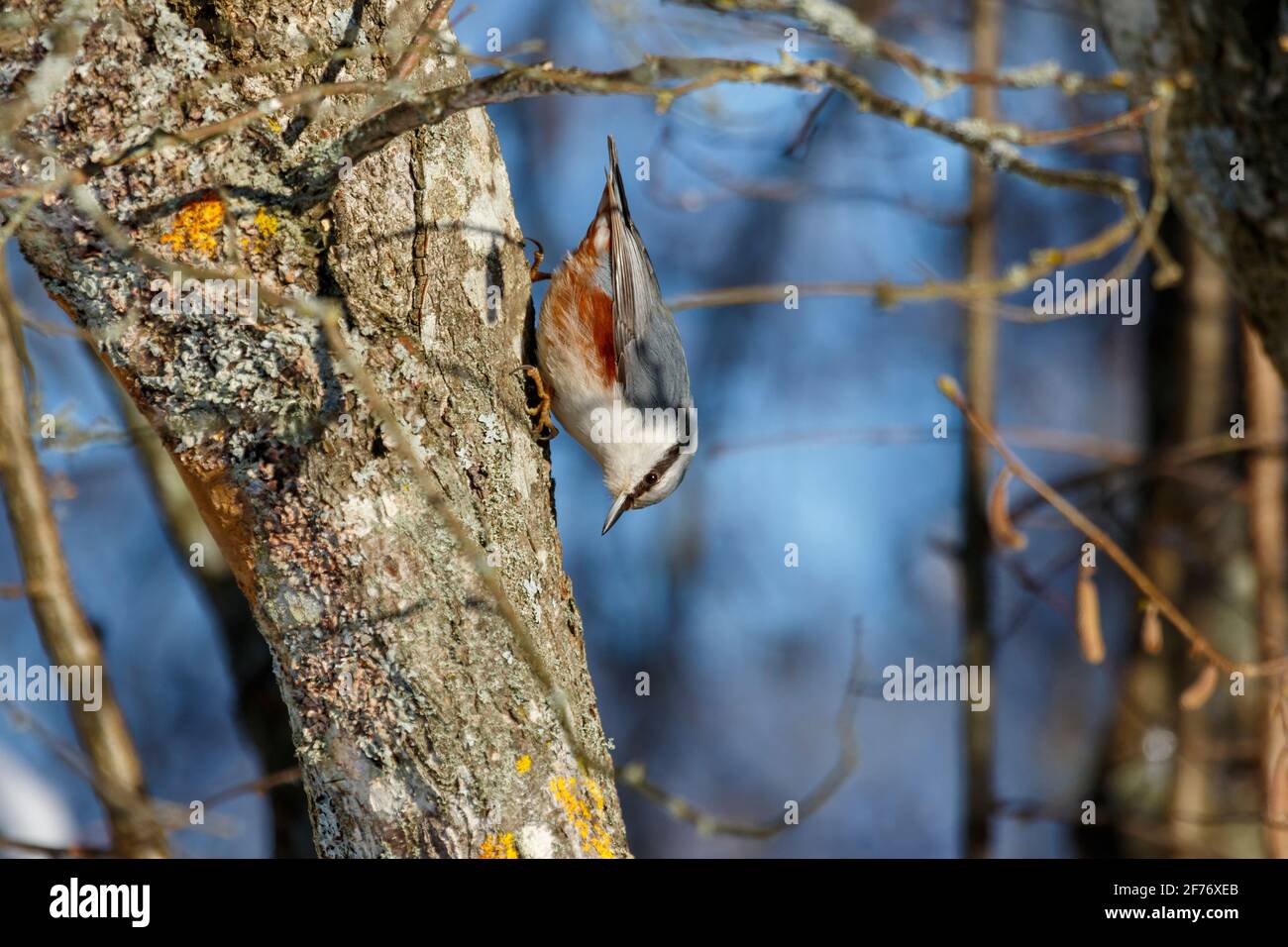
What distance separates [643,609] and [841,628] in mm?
1466

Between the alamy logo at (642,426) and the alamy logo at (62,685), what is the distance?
1379 millimetres

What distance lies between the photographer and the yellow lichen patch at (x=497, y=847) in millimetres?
1640

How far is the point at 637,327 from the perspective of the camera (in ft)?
10.1

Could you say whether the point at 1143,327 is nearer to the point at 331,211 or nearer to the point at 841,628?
the point at 841,628

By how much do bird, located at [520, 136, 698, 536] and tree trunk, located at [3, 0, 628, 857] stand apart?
118cm

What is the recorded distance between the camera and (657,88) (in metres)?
1.30

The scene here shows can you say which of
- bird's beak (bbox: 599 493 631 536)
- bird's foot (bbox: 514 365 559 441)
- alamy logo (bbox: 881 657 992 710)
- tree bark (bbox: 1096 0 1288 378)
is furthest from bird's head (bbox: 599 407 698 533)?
tree bark (bbox: 1096 0 1288 378)

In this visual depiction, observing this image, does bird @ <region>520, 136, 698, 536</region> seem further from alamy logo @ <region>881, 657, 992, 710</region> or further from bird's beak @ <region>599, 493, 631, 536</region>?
alamy logo @ <region>881, 657, 992, 710</region>

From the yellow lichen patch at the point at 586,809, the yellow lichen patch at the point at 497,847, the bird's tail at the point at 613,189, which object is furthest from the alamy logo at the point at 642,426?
the yellow lichen patch at the point at 497,847

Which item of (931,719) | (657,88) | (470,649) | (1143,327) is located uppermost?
(1143,327)

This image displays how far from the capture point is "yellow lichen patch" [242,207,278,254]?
163 centimetres

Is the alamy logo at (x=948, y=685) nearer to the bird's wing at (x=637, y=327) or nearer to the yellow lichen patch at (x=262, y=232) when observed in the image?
the bird's wing at (x=637, y=327)

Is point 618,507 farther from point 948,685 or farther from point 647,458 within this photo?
point 948,685
